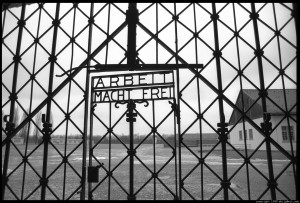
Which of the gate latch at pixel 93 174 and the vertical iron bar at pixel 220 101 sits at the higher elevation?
the vertical iron bar at pixel 220 101

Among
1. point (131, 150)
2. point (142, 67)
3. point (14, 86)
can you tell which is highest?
point (142, 67)

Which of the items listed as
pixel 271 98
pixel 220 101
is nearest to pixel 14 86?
pixel 220 101

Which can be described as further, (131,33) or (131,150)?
(131,33)

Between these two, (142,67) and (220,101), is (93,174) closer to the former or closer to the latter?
(142,67)

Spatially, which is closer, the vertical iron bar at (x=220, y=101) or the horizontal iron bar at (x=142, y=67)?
the vertical iron bar at (x=220, y=101)

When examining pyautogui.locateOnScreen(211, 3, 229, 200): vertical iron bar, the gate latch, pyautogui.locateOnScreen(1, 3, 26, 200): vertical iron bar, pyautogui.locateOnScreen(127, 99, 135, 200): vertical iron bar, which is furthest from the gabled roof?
pyautogui.locateOnScreen(1, 3, 26, 200): vertical iron bar

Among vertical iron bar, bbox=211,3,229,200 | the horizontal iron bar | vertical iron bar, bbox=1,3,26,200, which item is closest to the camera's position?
vertical iron bar, bbox=211,3,229,200

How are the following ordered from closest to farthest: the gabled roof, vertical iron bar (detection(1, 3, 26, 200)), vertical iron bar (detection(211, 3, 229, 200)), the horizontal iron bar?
vertical iron bar (detection(211, 3, 229, 200))
the horizontal iron bar
vertical iron bar (detection(1, 3, 26, 200))
the gabled roof

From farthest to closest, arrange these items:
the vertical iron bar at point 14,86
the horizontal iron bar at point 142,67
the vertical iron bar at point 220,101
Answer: the vertical iron bar at point 14,86, the horizontal iron bar at point 142,67, the vertical iron bar at point 220,101

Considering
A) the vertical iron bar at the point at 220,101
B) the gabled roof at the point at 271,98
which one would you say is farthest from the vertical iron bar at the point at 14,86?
the gabled roof at the point at 271,98

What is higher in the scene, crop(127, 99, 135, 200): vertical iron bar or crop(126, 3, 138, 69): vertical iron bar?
crop(126, 3, 138, 69): vertical iron bar

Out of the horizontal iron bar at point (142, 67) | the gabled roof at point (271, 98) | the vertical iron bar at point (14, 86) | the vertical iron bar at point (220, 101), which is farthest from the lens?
the gabled roof at point (271, 98)

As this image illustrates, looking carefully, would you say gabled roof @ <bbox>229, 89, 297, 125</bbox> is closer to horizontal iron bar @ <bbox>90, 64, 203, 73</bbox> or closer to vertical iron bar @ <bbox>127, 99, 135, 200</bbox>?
horizontal iron bar @ <bbox>90, 64, 203, 73</bbox>

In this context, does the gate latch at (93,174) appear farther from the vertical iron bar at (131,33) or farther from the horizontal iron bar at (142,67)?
the vertical iron bar at (131,33)
